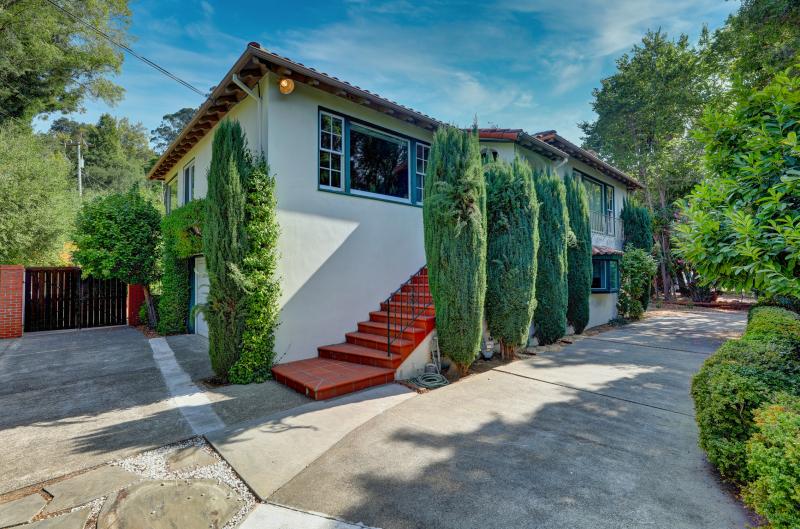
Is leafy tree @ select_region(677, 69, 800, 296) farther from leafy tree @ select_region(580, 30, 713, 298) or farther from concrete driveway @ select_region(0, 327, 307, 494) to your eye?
leafy tree @ select_region(580, 30, 713, 298)

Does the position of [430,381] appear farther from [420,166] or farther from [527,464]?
[420,166]

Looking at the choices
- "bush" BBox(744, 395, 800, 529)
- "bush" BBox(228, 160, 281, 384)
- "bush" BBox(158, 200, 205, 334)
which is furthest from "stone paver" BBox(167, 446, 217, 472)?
"bush" BBox(158, 200, 205, 334)

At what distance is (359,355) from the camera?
6215mm

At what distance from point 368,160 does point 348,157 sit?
72cm

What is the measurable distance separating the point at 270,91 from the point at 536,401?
22.2 ft

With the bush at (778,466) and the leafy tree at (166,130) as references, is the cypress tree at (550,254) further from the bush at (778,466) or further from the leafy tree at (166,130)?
the leafy tree at (166,130)

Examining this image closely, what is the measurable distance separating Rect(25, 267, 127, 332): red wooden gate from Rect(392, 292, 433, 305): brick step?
1032cm

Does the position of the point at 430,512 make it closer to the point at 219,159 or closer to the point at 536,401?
the point at 536,401

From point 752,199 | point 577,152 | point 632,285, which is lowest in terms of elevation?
point 632,285

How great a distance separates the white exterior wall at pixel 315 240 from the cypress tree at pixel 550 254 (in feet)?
11.6

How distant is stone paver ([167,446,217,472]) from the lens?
3371 mm

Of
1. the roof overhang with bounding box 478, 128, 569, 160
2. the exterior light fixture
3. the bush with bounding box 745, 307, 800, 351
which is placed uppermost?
the roof overhang with bounding box 478, 128, 569, 160

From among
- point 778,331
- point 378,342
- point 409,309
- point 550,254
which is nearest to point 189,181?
point 409,309

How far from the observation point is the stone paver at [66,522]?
2.54 m
